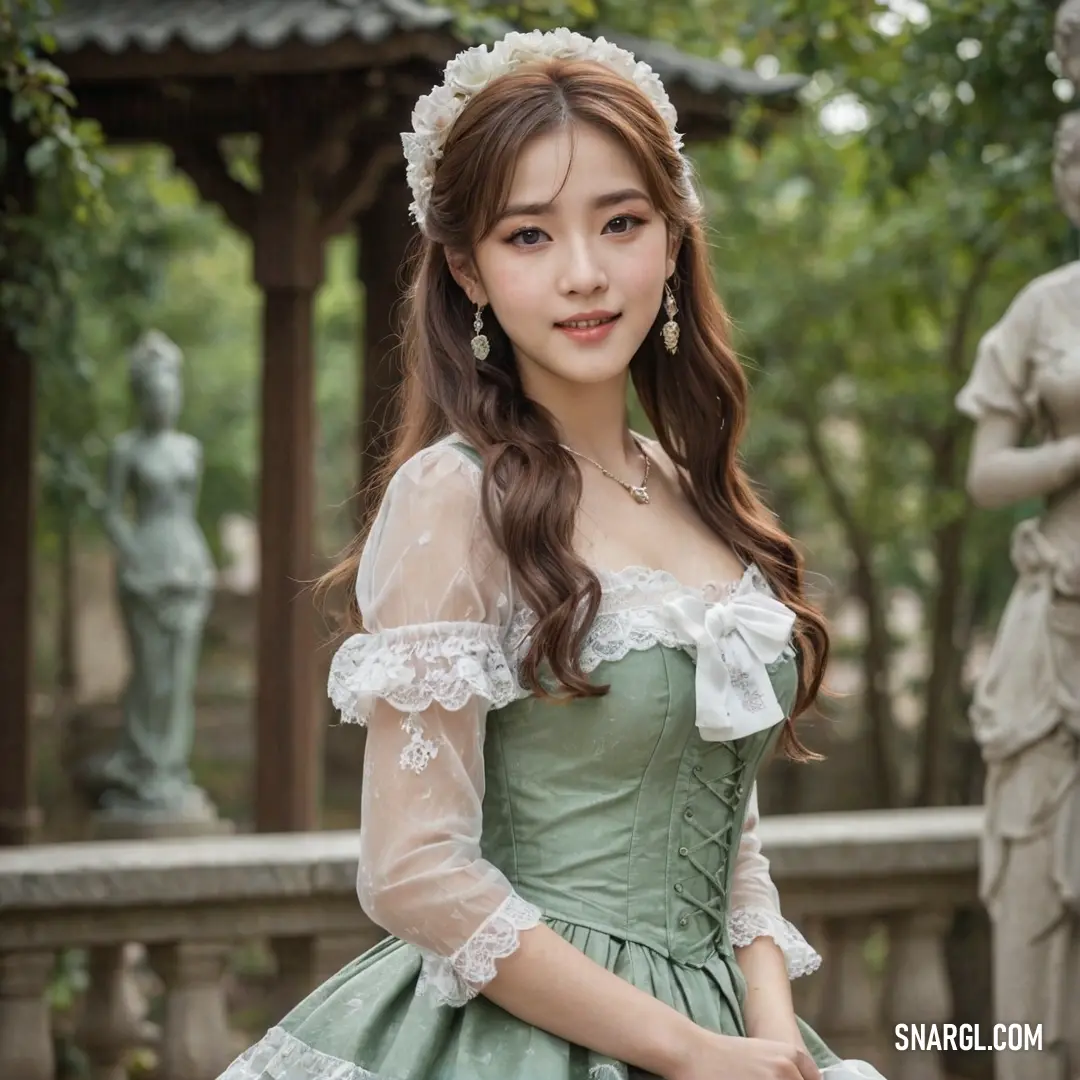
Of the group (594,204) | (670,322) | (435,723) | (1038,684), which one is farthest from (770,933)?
(1038,684)

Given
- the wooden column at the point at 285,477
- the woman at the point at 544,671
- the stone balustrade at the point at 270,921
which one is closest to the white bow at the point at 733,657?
the woman at the point at 544,671

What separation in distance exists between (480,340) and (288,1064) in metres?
0.80

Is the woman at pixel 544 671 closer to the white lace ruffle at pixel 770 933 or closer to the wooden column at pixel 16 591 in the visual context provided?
the white lace ruffle at pixel 770 933

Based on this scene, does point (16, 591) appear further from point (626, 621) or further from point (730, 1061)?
point (730, 1061)

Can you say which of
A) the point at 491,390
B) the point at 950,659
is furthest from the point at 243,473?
the point at 491,390

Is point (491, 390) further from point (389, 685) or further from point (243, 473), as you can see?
point (243, 473)

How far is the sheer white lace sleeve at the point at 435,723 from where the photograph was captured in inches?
69.4

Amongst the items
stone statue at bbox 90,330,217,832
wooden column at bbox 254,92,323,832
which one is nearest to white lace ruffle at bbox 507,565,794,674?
wooden column at bbox 254,92,323,832

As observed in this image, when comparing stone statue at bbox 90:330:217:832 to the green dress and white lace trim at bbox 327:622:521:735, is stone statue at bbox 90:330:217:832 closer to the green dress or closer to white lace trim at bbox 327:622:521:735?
the green dress

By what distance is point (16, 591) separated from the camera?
21.9ft

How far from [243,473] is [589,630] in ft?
34.4

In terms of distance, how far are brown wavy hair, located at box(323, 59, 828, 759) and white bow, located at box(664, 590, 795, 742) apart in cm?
12

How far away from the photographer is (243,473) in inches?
478

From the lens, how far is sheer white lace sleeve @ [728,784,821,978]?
6.94 ft
